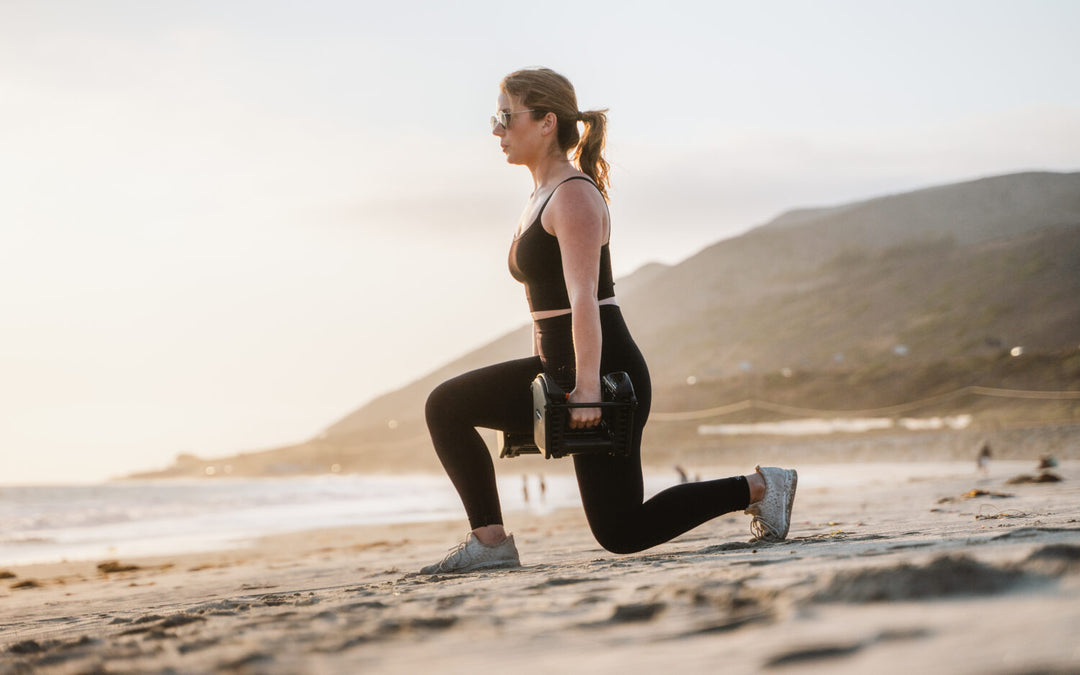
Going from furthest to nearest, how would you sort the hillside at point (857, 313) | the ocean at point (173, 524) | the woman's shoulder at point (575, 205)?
1. the hillside at point (857, 313)
2. the ocean at point (173, 524)
3. the woman's shoulder at point (575, 205)

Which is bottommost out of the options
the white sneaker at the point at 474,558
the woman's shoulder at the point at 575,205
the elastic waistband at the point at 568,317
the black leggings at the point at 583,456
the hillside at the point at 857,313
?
the white sneaker at the point at 474,558

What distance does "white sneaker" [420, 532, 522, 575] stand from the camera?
11.4ft

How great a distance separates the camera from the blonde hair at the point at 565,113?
137 inches

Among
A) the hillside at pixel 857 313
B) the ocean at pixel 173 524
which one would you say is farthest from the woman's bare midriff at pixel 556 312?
the hillside at pixel 857 313

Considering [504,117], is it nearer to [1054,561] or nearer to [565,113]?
[565,113]

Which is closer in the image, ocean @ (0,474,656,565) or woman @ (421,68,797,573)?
woman @ (421,68,797,573)

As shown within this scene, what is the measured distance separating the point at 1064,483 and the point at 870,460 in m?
24.8

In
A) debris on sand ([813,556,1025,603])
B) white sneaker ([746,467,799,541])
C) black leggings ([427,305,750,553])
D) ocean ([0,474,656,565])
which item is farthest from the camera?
ocean ([0,474,656,565])

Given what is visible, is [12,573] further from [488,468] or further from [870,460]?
[870,460]

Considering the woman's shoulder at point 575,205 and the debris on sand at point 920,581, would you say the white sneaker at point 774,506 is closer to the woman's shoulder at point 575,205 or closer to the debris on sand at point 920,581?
the woman's shoulder at point 575,205

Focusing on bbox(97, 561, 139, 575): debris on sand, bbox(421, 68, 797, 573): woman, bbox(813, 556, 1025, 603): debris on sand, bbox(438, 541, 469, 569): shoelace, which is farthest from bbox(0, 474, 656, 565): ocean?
bbox(813, 556, 1025, 603): debris on sand

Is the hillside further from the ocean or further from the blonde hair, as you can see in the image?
the blonde hair

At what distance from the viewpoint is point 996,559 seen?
77.0 inches

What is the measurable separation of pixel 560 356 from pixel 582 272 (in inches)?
14.1
